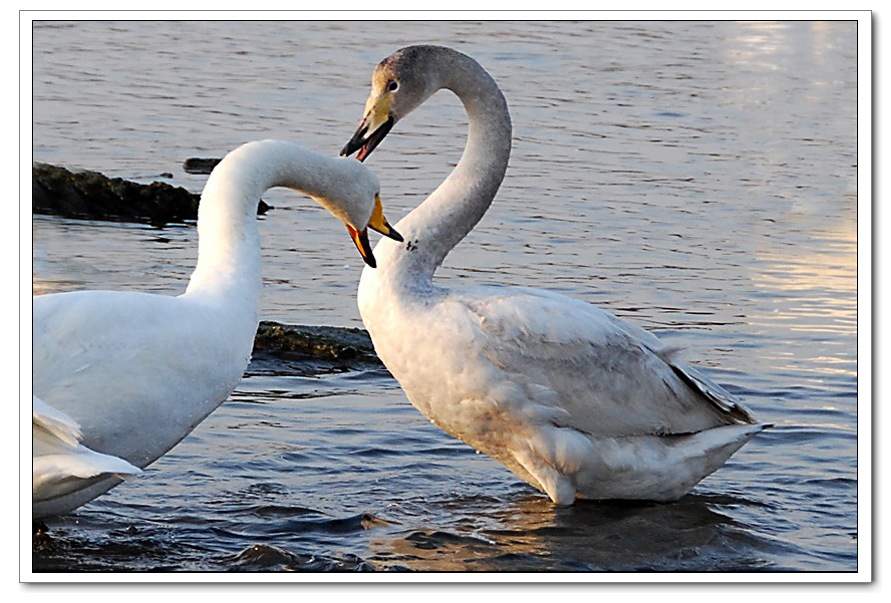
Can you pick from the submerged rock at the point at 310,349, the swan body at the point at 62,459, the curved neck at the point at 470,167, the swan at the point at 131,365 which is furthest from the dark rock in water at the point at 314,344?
the swan body at the point at 62,459

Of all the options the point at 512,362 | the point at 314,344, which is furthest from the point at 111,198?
the point at 512,362

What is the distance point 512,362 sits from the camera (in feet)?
22.1

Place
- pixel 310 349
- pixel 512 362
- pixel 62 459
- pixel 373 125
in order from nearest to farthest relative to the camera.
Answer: pixel 62 459
pixel 512 362
pixel 373 125
pixel 310 349

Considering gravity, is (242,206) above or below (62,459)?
above

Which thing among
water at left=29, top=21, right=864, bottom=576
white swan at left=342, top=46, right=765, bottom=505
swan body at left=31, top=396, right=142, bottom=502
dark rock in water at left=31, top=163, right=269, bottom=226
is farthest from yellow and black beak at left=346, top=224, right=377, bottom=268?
dark rock in water at left=31, top=163, right=269, bottom=226

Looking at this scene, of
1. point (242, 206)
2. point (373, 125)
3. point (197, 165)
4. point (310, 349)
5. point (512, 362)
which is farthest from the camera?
point (197, 165)

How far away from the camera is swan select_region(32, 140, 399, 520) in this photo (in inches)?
221

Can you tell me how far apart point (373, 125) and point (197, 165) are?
2.68 metres

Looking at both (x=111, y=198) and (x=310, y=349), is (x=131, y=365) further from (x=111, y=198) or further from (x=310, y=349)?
(x=111, y=198)

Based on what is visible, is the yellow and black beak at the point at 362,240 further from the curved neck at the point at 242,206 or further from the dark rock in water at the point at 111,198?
the dark rock in water at the point at 111,198

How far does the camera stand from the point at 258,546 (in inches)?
250

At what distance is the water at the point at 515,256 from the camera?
21.8ft
